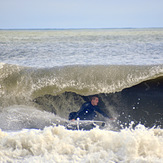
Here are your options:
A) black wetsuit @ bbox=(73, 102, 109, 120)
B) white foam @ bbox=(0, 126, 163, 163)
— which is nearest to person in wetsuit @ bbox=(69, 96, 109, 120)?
black wetsuit @ bbox=(73, 102, 109, 120)

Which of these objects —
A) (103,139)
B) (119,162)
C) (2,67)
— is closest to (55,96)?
(2,67)

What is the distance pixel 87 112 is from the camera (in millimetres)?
4020

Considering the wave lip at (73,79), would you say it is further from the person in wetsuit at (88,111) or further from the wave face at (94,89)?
the person in wetsuit at (88,111)

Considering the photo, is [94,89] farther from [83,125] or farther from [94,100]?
[83,125]

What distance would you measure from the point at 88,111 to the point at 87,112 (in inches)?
0.9

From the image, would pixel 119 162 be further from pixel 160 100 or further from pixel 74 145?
pixel 160 100

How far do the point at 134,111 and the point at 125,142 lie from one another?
176 cm

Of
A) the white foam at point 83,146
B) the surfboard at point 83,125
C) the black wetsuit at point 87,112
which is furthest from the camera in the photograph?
the black wetsuit at point 87,112

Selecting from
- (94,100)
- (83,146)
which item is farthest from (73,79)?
(83,146)

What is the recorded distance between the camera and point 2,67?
14.4ft

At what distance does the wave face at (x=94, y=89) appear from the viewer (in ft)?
12.7

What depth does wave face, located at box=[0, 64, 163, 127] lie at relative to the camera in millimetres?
3869

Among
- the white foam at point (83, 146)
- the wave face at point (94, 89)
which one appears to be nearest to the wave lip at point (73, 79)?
the wave face at point (94, 89)

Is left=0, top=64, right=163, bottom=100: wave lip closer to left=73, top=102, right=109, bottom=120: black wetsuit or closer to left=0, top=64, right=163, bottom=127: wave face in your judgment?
left=0, top=64, right=163, bottom=127: wave face
